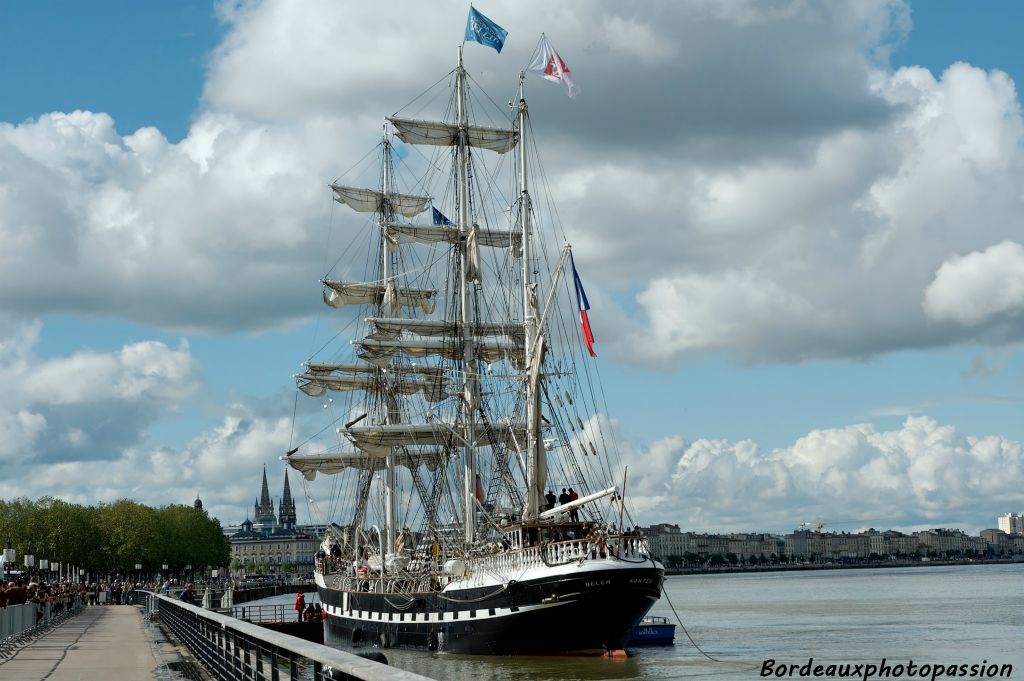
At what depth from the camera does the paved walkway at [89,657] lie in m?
22.4

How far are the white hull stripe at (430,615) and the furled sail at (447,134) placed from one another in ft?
82.4

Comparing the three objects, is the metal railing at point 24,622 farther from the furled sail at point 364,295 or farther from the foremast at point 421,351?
the furled sail at point 364,295

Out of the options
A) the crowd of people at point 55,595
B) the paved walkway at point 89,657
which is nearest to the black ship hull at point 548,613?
the paved walkway at point 89,657

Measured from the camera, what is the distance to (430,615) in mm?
49438

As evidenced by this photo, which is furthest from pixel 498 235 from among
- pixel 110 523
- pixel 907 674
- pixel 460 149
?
pixel 110 523

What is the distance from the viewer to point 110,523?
469 ft

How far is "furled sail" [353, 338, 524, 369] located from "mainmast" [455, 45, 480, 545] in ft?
3.66

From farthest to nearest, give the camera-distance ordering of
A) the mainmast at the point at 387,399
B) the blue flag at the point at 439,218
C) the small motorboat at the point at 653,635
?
1. the blue flag at the point at 439,218
2. the mainmast at the point at 387,399
3. the small motorboat at the point at 653,635

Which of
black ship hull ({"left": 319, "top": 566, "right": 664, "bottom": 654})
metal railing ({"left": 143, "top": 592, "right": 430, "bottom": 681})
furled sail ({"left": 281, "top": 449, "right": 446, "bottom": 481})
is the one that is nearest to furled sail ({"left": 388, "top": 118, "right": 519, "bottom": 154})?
furled sail ({"left": 281, "top": 449, "right": 446, "bottom": 481})

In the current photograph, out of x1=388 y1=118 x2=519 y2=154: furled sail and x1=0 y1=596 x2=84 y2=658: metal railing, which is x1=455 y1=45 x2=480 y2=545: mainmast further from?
x1=0 y1=596 x2=84 y2=658: metal railing

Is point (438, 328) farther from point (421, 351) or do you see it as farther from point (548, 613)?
point (548, 613)

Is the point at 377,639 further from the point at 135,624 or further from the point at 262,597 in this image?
the point at 262,597

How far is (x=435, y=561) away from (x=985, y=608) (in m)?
51.9

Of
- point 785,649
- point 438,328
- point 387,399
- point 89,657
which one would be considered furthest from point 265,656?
point 387,399
